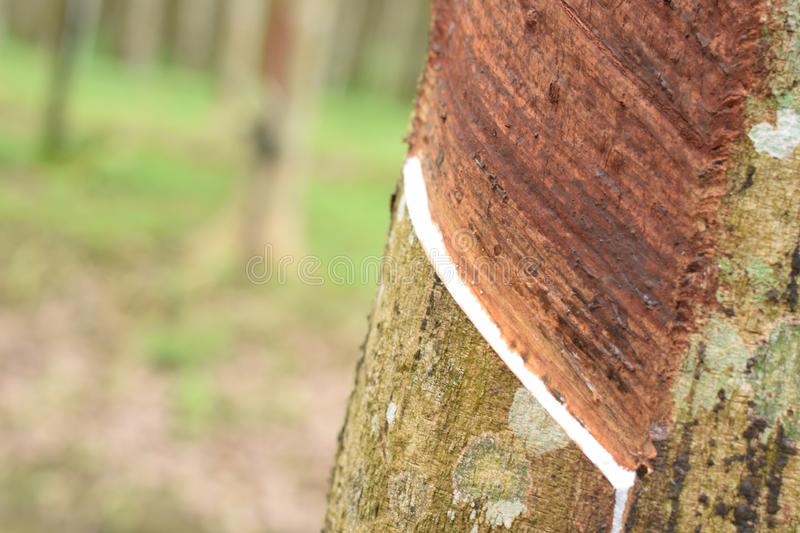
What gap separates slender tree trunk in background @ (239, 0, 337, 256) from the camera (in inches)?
244

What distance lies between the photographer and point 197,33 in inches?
808

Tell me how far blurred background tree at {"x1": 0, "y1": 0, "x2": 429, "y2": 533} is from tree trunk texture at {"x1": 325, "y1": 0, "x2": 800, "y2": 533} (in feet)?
9.67

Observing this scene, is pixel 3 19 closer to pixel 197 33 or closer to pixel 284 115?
pixel 197 33

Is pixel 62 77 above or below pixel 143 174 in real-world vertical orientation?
above

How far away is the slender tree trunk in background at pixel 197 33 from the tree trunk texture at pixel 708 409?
69.5 ft

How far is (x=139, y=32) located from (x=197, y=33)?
2.34 meters

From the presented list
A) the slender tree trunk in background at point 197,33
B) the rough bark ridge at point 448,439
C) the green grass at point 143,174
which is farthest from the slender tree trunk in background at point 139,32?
the rough bark ridge at point 448,439

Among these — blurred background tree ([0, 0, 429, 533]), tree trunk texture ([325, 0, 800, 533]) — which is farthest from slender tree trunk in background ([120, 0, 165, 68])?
tree trunk texture ([325, 0, 800, 533])

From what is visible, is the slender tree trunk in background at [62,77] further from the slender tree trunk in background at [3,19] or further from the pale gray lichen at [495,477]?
the slender tree trunk in background at [3,19]

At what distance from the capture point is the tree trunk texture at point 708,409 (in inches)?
27.2

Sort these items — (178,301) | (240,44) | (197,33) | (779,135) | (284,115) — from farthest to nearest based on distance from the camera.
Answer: (197,33) < (240,44) < (284,115) < (178,301) < (779,135)

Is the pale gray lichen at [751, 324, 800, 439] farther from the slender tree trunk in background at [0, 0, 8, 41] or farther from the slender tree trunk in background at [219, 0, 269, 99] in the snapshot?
the slender tree trunk in background at [0, 0, 8, 41]

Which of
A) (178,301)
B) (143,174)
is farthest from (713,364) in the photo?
(143,174)

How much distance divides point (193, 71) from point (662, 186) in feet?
69.1
